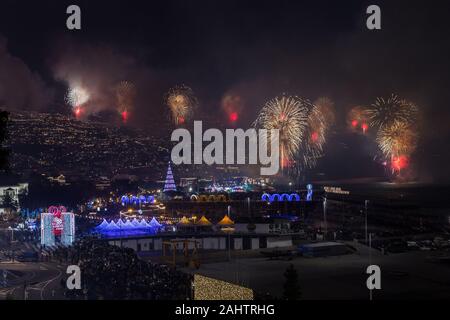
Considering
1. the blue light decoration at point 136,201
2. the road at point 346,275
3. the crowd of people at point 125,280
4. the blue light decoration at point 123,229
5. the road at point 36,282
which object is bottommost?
the road at point 36,282

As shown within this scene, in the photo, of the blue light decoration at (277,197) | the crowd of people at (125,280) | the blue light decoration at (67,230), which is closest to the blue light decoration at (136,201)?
the blue light decoration at (277,197)

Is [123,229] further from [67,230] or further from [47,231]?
[47,231]

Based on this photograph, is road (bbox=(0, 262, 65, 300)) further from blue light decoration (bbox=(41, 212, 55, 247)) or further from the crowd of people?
blue light decoration (bbox=(41, 212, 55, 247))

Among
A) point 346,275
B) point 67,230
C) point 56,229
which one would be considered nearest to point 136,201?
point 56,229

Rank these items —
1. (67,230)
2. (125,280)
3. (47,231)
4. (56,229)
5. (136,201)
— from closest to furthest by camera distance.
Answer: (125,280) → (67,230) → (47,231) → (56,229) → (136,201)

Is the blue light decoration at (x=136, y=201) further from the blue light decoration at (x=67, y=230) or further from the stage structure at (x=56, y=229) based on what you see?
the blue light decoration at (x=67, y=230)

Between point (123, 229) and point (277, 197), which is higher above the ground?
point (277, 197)

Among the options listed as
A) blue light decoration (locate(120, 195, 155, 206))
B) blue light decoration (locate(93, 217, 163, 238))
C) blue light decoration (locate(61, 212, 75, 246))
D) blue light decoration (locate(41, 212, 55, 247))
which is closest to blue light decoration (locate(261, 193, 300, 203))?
blue light decoration (locate(120, 195, 155, 206))

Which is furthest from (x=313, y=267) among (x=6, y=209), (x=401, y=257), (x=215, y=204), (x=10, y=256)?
(x=6, y=209)
